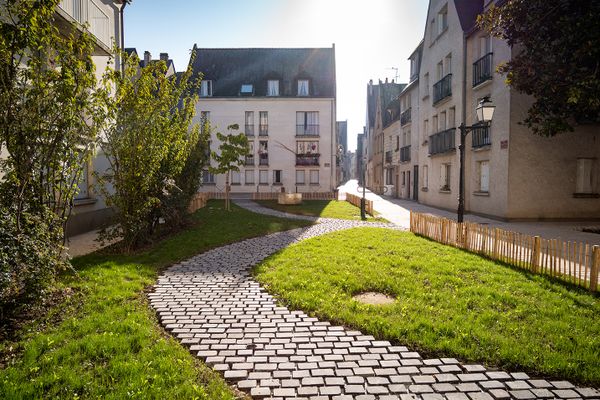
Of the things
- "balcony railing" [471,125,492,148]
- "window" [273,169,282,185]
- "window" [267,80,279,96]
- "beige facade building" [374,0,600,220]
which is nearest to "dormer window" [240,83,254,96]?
"window" [267,80,279,96]

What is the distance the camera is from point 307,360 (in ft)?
13.5

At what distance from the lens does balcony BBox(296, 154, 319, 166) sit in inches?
1529

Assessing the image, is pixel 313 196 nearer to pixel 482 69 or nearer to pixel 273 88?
pixel 273 88

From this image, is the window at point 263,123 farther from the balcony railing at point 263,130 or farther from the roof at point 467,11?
the roof at point 467,11

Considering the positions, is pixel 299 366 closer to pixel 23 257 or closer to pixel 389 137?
pixel 23 257

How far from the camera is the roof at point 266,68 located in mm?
39500

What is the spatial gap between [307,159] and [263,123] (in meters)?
5.97

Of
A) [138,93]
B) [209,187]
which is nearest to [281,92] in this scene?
[209,187]

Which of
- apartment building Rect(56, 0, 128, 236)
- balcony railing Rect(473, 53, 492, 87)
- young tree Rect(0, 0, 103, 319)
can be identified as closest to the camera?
young tree Rect(0, 0, 103, 319)

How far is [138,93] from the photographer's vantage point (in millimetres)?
9211

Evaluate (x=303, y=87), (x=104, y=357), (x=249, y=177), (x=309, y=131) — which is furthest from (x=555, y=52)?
(x=249, y=177)

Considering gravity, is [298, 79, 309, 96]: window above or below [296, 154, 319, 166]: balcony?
above

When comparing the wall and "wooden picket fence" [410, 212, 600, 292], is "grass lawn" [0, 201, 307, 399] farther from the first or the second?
the wall

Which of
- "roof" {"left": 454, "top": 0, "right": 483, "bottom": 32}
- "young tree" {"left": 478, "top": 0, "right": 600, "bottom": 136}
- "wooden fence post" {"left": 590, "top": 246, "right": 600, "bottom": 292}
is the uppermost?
"roof" {"left": 454, "top": 0, "right": 483, "bottom": 32}
